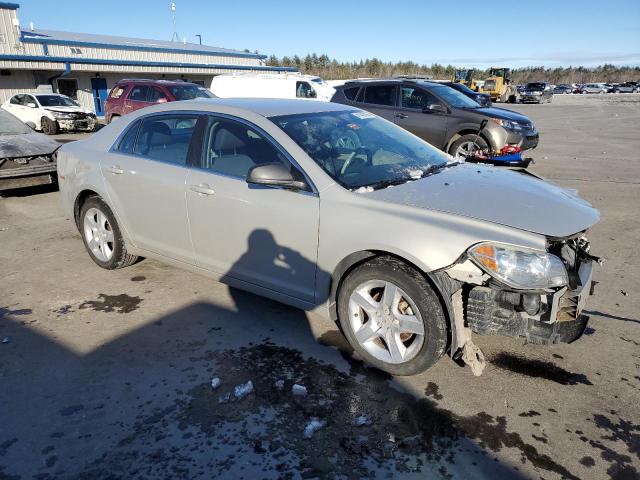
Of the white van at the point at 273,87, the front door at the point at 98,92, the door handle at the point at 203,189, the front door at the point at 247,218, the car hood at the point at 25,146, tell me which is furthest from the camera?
the front door at the point at 98,92

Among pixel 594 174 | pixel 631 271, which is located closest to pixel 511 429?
pixel 631 271

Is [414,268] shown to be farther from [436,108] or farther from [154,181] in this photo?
[436,108]

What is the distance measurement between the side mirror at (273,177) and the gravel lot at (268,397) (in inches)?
45.6

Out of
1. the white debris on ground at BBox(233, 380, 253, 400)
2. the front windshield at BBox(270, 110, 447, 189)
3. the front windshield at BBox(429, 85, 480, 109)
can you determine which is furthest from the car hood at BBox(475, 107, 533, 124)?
the white debris on ground at BBox(233, 380, 253, 400)

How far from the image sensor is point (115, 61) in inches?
1151

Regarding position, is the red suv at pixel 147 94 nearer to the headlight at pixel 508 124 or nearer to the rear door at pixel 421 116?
the rear door at pixel 421 116

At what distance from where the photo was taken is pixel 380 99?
11133 mm

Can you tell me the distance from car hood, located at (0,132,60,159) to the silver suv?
4.47 metres

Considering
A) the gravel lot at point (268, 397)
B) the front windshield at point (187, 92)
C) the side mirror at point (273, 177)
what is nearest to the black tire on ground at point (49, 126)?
the front windshield at point (187, 92)

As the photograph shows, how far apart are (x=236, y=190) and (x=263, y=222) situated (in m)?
0.36

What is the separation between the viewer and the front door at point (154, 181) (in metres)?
4.07

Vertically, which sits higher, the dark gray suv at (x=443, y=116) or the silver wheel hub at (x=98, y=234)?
the dark gray suv at (x=443, y=116)

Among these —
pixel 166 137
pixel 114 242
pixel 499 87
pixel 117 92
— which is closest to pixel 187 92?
pixel 117 92

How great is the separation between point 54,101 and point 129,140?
18.4 meters
